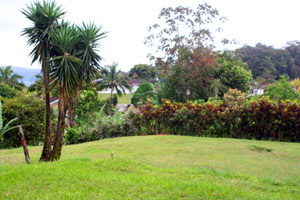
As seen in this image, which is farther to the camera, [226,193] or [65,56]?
[65,56]

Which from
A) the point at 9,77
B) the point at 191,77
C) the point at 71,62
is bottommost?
the point at 71,62

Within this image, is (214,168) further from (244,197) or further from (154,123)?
(154,123)

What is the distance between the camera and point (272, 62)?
188 ft

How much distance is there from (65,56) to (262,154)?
5.83m

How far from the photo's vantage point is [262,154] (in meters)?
8.12

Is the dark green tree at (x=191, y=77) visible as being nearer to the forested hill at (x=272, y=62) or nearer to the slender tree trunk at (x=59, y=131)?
the slender tree trunk at (x=59, y=131)

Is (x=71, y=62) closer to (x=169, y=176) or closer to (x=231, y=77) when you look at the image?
(x=169, y=176)

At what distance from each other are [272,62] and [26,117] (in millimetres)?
52597

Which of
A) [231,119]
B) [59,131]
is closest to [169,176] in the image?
[59,131]

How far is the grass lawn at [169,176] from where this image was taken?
4879mm

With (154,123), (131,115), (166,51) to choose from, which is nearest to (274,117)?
(154,123)

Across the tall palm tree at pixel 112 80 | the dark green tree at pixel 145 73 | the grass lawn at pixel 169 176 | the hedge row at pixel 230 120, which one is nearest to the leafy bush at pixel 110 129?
the hedge row at pixel 230 120

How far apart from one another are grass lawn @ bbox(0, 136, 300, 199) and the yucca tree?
160 cm

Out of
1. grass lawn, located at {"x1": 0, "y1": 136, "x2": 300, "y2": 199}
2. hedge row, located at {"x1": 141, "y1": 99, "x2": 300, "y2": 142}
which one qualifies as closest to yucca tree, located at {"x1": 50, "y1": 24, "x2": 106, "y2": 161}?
grass lawn, located at {"x1": 0, "y1": 136, "x2": 300, "y2": 199}
